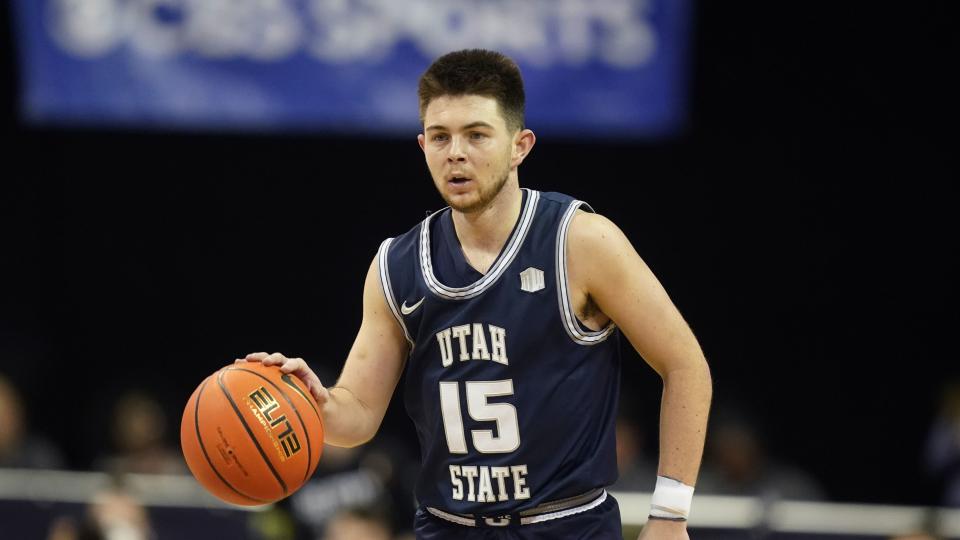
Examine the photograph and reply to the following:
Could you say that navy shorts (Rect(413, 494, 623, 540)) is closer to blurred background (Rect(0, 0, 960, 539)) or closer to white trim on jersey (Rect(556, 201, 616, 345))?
white trim on jersey (Rect(556, 201, 616, 345))

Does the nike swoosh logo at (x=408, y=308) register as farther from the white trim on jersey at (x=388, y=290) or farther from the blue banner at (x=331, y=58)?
the blue banner at (x=331, y=58)

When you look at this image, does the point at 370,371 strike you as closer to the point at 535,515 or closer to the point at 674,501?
the point at 535,515

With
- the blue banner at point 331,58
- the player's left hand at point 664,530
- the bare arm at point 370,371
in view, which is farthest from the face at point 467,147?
the blue banner at point 331,58

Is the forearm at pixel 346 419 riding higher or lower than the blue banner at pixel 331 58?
lower

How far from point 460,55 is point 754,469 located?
5630 millimetres

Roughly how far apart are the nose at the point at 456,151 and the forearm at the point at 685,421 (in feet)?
2.55

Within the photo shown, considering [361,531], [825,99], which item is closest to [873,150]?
[825,99]

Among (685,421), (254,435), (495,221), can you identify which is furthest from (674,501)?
(254,435)

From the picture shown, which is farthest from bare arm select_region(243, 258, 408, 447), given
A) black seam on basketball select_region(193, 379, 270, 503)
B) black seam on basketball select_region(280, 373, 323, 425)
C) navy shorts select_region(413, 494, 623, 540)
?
navy shorts select_region(413, 494, 623, 540)

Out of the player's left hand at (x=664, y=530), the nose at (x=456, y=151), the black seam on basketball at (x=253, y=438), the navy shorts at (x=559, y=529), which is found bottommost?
the navy shorts at (x=559, y=529)

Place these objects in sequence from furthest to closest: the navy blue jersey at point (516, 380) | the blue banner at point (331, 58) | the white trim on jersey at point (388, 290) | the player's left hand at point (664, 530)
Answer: the blue banner at point (331, 58) → the white trim on jersey at point (388, 290) → the navy blue jersey at point (516, 380) → the player's left hand at point (664, 530)

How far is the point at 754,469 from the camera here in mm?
8977

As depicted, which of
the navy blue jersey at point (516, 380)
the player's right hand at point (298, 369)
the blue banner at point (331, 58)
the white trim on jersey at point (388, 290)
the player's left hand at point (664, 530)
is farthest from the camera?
the blue banner at point (331, 58)

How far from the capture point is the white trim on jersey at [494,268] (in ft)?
13.0
